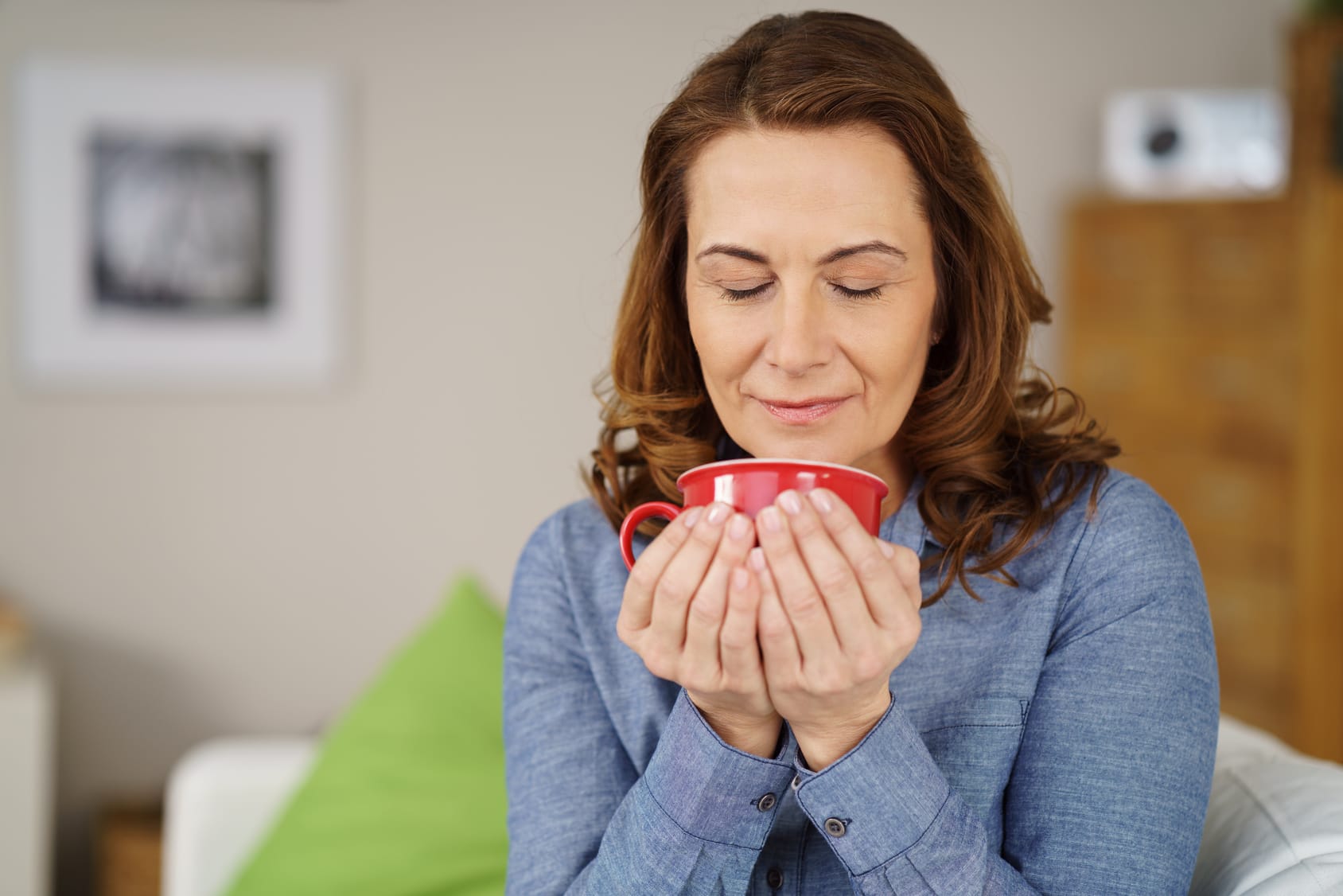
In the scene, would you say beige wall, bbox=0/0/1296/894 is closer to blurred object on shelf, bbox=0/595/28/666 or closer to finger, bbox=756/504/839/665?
blurred object on shelf, bbox=0/595/28/666

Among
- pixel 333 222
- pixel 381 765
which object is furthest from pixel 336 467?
pixel 381 765

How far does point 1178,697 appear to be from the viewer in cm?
99

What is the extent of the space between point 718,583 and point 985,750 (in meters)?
0.34

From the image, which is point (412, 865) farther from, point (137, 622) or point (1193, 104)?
point (1193, 104)

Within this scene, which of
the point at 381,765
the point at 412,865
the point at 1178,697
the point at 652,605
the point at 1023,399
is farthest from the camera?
the point at 381,765

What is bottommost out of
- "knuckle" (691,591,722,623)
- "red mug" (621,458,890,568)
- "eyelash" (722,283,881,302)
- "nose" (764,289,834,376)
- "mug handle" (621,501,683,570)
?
"knuckle" (691,591,722,623)

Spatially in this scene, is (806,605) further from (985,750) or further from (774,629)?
(985,750)

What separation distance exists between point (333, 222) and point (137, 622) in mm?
1058

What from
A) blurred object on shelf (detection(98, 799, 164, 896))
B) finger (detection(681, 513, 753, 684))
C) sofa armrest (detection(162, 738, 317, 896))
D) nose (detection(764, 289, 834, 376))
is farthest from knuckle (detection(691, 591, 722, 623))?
blurred object on shelf (detection(98, 799, 164, 896))

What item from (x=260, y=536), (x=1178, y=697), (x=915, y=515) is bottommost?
(x=260, y=536)

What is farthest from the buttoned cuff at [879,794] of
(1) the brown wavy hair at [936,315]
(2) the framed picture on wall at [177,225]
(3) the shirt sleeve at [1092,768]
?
(2) the framed picture on wall at [177,225]

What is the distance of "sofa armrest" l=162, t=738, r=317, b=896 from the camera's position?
1953mm

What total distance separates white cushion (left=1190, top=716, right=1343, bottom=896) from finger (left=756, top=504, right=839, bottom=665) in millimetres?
440

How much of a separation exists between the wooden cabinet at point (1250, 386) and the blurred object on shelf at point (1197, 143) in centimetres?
16
